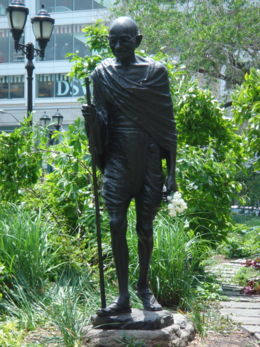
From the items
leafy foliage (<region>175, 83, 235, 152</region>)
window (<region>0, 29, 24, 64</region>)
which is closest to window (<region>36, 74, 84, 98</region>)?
window (<region>0, 29, 24, 64</region>)

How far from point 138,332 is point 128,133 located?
1.57m

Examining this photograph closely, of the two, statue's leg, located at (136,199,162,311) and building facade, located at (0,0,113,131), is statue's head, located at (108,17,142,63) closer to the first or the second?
statue's leg, located at (136,199,162,311)

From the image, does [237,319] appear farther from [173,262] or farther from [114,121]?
[114,121]

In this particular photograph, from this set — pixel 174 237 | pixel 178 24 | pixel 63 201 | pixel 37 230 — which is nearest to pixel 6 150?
pixel 63 201

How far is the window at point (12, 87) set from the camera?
46.2m

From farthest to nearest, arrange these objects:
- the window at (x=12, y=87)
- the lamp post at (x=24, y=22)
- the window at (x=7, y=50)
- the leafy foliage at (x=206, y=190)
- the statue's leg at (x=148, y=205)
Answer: the window at (x=12, y=87)
the window at (x=7, y=50)
the lamp post at (x=24, y=22)
the leafy foliage at (x=206, y=190)
the statue's leg at (x=148, y=205)

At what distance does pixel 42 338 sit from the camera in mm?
5746

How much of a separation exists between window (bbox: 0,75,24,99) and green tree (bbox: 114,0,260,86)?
2245 centimetres

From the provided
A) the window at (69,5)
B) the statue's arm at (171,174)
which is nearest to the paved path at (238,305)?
the statue's arm at (171,174)

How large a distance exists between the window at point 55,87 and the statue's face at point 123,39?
3937 centimetres

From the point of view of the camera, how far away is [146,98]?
18.0 feet

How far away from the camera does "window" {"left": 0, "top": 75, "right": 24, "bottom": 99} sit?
46.2m

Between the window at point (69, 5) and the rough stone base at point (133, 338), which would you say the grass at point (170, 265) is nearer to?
the rough stone base at point (133, 338)

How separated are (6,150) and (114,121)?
403 cm
